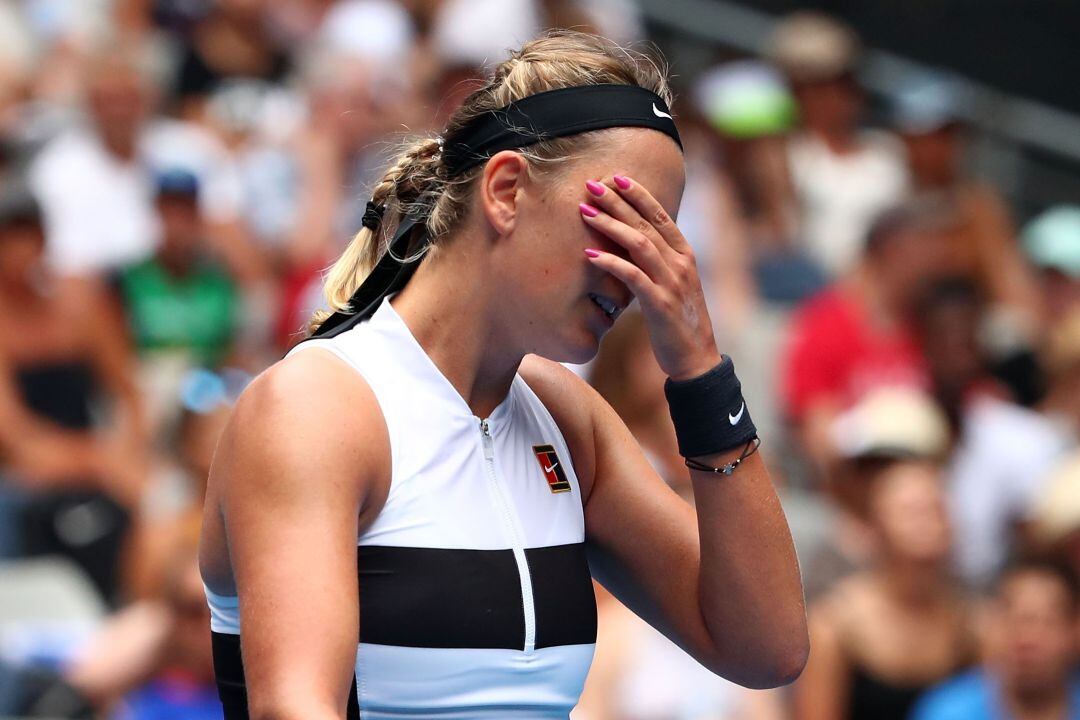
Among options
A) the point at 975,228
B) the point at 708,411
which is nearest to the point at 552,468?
the point at 708,411

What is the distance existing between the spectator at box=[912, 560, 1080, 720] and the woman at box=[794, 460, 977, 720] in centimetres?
14

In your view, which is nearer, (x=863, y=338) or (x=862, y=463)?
(x=862, y=463)

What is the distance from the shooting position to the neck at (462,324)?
212cm

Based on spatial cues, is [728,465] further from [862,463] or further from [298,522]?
[862,463]

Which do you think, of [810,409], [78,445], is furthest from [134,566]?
[810,409]

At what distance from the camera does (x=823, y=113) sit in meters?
Result: 8.30

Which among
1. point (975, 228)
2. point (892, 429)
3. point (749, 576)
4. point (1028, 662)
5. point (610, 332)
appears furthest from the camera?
point (975, 228)

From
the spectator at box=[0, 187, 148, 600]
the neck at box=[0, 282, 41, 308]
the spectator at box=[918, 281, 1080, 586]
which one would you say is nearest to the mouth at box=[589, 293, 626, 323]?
the spectator at box=[0, 187, 148, 600]

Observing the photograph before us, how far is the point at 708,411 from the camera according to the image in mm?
2127

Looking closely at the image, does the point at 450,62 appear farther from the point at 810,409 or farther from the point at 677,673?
the point at 677,673

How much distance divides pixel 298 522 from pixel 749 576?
2.09ft

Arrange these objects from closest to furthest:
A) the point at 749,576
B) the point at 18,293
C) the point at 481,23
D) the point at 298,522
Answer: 1. the point at 298,522
2. the point at 749,576
3. the point at 18,293
4. the point at 481,23

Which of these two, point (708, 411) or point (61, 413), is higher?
point (708, 411)

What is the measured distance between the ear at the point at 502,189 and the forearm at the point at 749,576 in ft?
1.30
